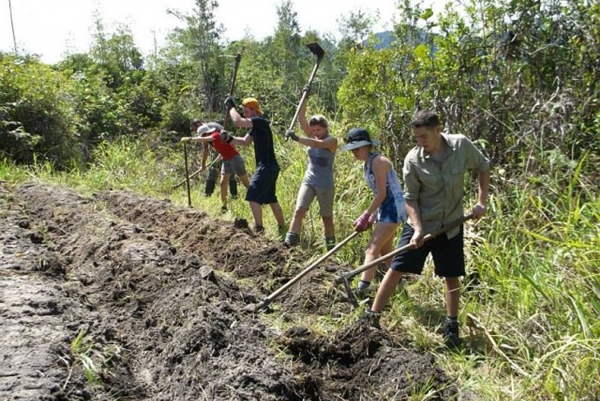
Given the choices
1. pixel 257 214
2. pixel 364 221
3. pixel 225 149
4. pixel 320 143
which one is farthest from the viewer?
pixel 225 149

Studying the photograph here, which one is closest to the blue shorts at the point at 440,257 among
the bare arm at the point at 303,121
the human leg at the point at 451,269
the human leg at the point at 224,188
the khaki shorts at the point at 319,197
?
the human leg at the point at 451,269

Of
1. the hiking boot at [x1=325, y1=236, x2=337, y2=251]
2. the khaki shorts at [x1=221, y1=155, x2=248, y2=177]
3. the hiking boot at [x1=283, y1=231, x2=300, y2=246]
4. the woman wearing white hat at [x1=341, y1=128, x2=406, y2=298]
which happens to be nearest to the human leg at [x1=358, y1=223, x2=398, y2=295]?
the woman wearing white hat at [x1=341, y1=128, x2=406, y2=298]

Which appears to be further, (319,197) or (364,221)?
(319,197)

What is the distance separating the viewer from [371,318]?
14.0 ft

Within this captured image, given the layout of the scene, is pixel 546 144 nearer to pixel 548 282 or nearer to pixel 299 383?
pixel 548 282

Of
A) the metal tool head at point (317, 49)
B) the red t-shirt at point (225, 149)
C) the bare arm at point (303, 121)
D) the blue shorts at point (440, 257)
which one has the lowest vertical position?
the blue shorts at point (440, 257)

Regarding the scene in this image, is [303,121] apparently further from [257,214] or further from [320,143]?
[257,214]

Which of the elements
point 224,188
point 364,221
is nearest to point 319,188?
point 364,221

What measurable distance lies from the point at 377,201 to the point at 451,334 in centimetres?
127

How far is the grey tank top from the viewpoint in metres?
6.24

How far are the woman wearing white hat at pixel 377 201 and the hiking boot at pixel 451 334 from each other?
3.12 ft

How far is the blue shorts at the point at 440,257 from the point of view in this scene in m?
4.14

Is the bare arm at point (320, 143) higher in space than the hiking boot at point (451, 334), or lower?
higher

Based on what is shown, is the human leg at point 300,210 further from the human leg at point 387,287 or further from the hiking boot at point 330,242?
the human leg at point 387,287
